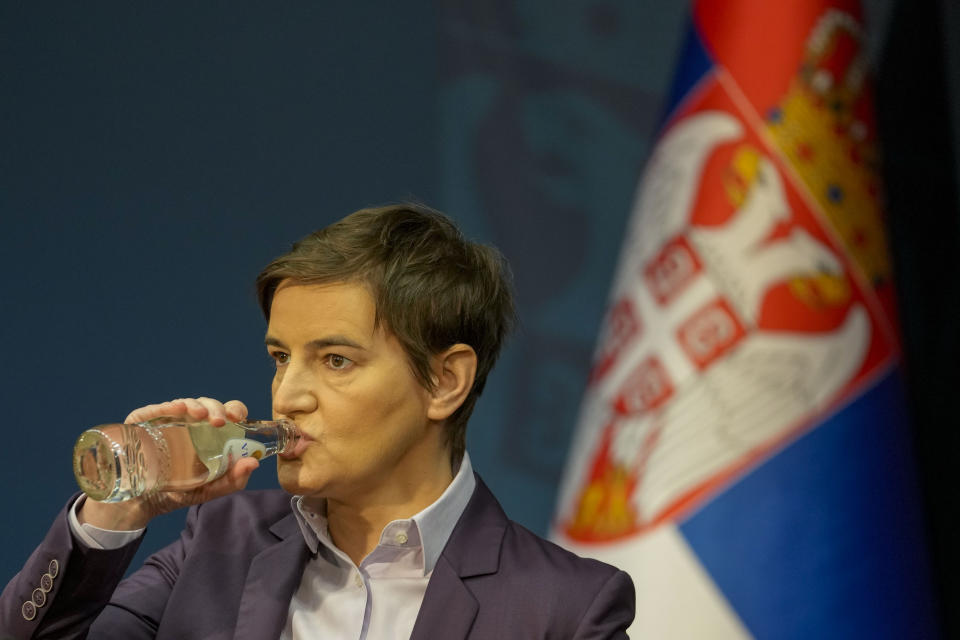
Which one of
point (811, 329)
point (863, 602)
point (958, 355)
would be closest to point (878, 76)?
point (958, 355)

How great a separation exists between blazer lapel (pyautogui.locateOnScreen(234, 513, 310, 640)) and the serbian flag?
100 cm

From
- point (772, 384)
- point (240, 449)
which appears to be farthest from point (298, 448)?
point (772, 384)

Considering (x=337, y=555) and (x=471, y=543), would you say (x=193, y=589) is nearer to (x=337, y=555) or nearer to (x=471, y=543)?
(x=337, y=555)

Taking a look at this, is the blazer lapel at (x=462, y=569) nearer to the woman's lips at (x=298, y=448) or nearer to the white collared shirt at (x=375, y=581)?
the white collared shirt at (x=375, y=581)

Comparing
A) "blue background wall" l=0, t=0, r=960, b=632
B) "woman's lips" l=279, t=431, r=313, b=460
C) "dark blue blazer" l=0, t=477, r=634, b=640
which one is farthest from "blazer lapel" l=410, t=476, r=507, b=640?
"blue background wall" l=0, t=0, r=960, b=632

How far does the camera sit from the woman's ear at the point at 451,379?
154 centimetres

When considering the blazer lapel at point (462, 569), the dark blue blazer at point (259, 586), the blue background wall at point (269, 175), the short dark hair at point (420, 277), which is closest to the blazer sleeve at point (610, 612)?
the dark blue blazer at point (259, 586)

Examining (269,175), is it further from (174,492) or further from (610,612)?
(610,612)

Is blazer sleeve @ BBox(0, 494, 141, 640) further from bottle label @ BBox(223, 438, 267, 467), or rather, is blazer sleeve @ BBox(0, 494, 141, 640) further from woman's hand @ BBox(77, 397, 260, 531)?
bottle label @ BBox(223, 438, 267, 467)

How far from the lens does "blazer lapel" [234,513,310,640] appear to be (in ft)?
4.81

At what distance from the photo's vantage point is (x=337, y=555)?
1535mm

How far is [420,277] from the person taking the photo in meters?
1.53

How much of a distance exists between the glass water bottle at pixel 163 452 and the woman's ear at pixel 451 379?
0.21 metres

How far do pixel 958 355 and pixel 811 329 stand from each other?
0.82m
